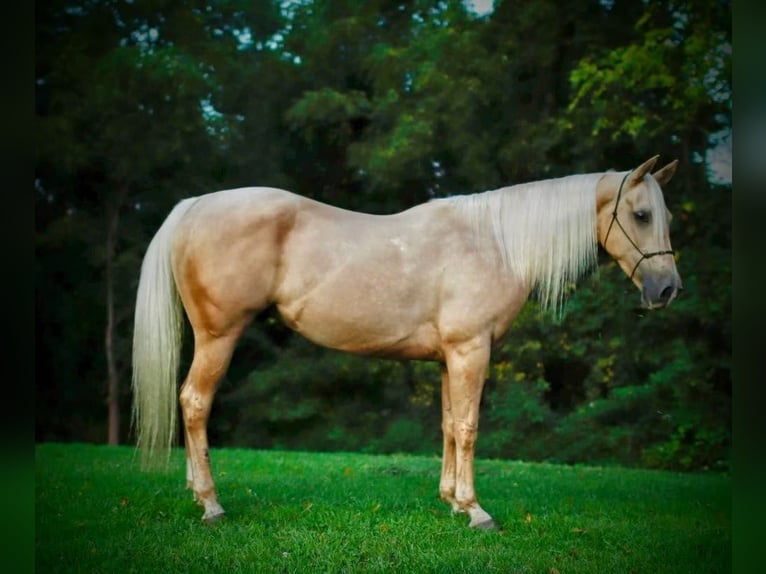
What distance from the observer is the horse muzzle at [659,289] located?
12.4 feet

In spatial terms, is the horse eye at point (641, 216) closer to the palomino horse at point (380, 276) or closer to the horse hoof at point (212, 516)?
the palomino horse at point (380, 276)

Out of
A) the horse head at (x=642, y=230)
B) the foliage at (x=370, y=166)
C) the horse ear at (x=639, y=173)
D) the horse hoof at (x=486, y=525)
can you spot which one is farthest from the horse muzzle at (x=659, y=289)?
the foliage at (x=370, y=166)

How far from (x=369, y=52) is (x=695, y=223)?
4.99 meters

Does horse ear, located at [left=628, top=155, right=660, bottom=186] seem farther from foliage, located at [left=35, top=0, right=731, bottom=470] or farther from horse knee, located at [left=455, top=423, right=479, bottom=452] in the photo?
foliage, located at [left=35, top=0, right=731, bottom=470]

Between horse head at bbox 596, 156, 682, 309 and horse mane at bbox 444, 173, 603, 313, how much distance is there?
3.9 inches

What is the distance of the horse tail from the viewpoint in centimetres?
387

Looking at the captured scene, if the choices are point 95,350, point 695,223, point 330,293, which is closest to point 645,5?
point 695,223

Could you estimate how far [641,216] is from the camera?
152 inches

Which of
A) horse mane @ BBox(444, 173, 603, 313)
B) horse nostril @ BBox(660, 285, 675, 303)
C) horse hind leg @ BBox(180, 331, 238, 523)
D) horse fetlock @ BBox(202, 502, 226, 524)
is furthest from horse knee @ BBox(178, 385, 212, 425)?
horse nostril @ BBox(660, 285, 675, 303)

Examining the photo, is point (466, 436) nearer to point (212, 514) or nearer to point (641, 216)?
point (212, 514)

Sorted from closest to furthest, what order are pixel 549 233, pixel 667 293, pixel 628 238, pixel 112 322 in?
pixel 667 293, pixel 628 238, pixel 549 233, pixel 112 322

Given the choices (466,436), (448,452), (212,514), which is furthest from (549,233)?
(212,514)

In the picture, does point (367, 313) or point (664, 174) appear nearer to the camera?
point (367, 313)

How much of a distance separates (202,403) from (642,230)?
2725mm
